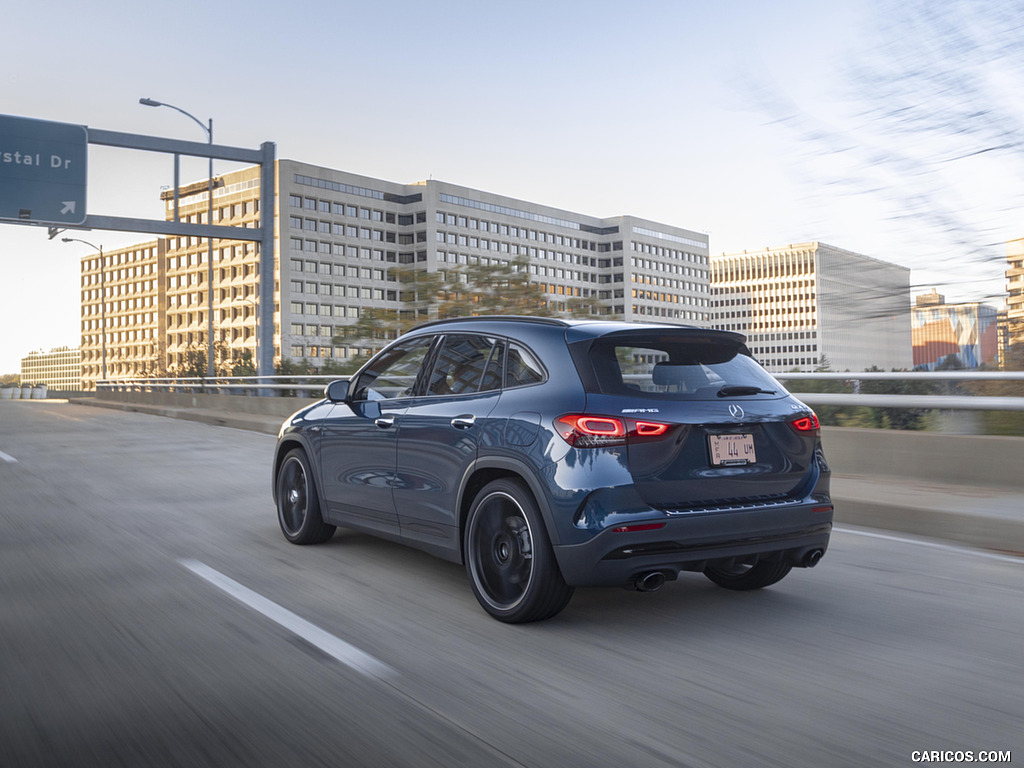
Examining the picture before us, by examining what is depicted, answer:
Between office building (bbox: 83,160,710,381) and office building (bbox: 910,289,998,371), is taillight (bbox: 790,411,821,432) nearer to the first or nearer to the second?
office building (bbox: 910,289,998,371)

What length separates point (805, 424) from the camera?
5.17 m

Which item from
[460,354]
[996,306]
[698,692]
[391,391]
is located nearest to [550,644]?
[698,692]

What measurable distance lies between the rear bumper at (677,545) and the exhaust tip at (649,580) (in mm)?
30

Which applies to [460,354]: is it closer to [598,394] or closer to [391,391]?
[391,391]

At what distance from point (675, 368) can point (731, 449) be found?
49 cm

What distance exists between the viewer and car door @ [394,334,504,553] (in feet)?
17.3

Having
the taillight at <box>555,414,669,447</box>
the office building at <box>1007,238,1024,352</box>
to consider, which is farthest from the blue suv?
the office building at <box>1007,238,1024,352</box>

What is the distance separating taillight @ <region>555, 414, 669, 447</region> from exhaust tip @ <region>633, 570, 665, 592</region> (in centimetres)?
62

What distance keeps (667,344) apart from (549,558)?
49.0 inches

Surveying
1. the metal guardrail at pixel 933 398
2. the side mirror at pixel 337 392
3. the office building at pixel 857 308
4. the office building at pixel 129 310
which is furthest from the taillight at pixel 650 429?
the office building at pixel 129 310

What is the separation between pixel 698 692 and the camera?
152 inches

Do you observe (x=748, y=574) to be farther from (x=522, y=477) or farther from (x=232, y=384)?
(x=232, y=384)

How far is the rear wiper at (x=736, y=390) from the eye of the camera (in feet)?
16.2

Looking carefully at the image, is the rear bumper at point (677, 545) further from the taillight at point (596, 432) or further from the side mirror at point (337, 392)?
the side mirror at point (337, 392)
